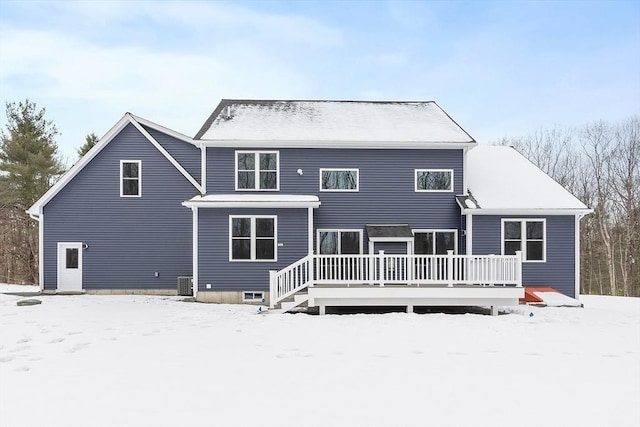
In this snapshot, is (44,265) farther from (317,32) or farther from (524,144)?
(524,144)

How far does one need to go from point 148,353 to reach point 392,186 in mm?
11108

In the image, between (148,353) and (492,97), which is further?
(492,97)

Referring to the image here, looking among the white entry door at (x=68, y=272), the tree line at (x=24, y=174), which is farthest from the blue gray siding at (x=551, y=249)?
the tree line at (x=24, y=174)

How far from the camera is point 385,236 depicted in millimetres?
16375

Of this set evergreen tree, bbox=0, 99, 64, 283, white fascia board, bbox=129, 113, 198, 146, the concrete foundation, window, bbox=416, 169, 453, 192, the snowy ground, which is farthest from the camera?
evergreen tree, bbox=0, 99, 64, 283

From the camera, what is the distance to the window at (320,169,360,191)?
56.8 ft

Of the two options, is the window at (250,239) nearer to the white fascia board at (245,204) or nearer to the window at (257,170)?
the white fascia board at (245,204)

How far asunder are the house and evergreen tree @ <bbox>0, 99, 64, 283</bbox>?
13.5 m

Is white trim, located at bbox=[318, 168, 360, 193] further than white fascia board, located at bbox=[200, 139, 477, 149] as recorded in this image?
Yes

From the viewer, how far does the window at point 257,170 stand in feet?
56.2

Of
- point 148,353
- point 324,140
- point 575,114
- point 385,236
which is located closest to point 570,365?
point 148,353

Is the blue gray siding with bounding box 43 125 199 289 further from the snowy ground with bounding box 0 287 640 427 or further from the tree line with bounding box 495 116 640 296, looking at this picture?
the tree line with bounding box 495 116 640 296

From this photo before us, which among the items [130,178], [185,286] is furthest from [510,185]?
[130,178]

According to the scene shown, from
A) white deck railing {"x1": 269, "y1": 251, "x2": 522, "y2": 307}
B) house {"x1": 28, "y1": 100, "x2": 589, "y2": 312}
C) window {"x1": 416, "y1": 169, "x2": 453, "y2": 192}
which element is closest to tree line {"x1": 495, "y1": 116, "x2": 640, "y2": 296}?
house {"x1": 28, "y1": 100, "x2": 589, "y2": 312}
